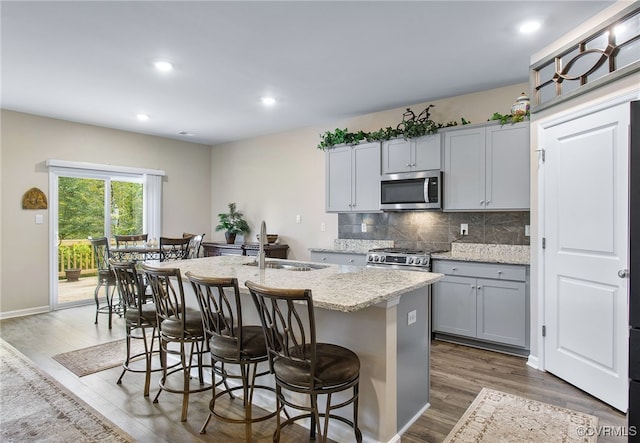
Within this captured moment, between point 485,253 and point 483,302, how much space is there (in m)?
0.65

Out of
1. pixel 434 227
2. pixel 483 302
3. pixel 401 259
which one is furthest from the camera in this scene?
pixel 434 227

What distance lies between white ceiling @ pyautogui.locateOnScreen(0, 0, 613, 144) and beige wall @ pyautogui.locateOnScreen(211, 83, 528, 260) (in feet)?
1.23

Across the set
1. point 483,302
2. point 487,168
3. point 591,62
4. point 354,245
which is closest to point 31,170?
point 354,245

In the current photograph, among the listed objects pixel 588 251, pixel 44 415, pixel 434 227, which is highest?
pixel 434 227

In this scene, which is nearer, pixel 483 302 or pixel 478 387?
pixel 478 387

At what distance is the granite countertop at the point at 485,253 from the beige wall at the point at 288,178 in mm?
1541

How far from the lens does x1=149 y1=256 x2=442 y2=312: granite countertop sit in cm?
185

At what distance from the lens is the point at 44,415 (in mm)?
2510

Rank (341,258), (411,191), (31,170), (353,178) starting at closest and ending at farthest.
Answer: (411,191), (341,258), (353,178), (31,170)

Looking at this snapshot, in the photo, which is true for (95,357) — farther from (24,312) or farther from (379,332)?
(379,332)

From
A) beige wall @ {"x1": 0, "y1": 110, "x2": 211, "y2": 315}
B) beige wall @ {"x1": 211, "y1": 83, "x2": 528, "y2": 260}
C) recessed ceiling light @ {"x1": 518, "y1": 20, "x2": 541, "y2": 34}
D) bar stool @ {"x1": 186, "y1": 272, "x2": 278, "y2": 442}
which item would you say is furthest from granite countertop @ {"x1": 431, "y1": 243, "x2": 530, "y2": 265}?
beige wall @ {"x1": 0, "y1": 110, "x2": 211, "y2": 315}

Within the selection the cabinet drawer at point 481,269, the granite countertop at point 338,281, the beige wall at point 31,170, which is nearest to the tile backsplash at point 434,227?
the cabinet drawer at point 481,269

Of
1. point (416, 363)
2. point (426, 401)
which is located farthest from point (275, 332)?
point (426, 401)

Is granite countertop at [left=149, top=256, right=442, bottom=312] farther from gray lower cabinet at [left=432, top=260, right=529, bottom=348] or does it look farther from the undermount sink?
gray lower cabinet at [left=432, top=260, right=529, bottom=348]
